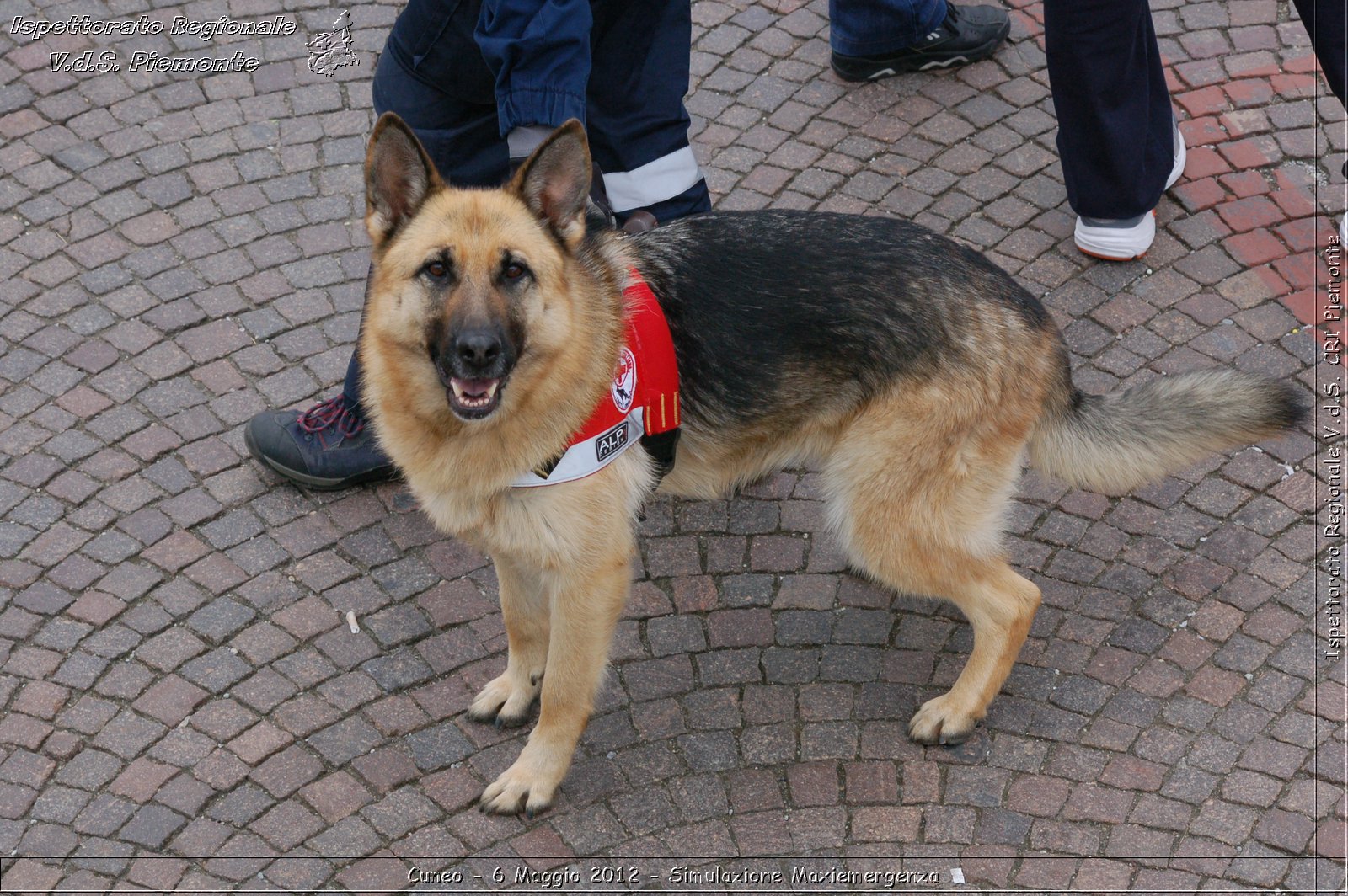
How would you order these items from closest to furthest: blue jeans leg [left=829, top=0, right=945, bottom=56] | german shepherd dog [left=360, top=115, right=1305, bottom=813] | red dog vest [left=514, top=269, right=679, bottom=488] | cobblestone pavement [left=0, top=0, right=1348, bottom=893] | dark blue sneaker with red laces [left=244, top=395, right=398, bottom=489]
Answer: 1. german shepherd dog [left=360, top=115, right=1305, bottom=813]
2. red dog vest [left=514, top=269, right=679, bottom=488]
3. cobblestone pavement [left=0, top=0, right=1348, bottom=893]
4. dark blue sneaker with red laces [left=244, top=395, right=398, bottom=489]
5. blue jeans leg [left=829, top=0, right=945, bottom=56]

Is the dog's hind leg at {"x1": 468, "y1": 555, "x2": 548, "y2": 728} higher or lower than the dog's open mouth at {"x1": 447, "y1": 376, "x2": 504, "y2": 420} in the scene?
lower

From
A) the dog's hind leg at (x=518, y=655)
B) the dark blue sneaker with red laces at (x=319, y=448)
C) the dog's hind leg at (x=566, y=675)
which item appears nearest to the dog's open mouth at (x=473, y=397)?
Result: the dog's hind leg at (x=566, y=675)

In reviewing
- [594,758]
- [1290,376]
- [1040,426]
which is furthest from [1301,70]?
[594,758]

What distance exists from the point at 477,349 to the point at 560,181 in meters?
0.68

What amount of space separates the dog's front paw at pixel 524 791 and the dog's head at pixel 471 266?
1462mm

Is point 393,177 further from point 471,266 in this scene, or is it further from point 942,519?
point 942,519

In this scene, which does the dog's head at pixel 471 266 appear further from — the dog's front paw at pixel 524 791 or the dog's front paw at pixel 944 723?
the dog's front paw at pixel 944 723

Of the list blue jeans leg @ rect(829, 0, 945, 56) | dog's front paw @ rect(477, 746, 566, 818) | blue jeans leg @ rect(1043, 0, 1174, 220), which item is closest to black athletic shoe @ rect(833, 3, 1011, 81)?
blue jeans leg @ rect(829, 0, 945, 56)

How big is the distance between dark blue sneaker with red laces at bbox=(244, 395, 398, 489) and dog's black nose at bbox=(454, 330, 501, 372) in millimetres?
1955

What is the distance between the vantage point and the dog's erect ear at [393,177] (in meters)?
3.85

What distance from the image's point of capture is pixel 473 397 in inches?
154

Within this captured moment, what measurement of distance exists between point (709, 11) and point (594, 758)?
527 centimetres

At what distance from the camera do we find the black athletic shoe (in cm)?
762

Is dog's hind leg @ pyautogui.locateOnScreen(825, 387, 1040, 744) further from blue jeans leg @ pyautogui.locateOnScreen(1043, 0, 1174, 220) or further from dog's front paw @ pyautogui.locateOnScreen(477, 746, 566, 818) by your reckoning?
blue jeans leg @ pyautogui.locateOnScreen(1043, 0, 1174, 220)
